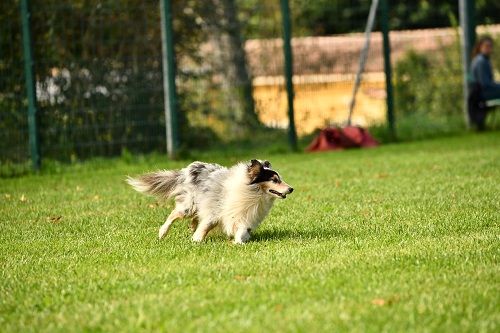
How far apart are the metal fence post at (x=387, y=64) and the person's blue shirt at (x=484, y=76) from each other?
155cm

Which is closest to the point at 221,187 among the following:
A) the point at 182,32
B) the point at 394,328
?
the point at 394,328

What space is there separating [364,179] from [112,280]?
237 inches

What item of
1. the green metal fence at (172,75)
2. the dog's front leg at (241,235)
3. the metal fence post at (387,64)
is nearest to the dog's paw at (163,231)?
the dog's front leg at (241,235)

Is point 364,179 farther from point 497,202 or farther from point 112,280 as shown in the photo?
point 112,280

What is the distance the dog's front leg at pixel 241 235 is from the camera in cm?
764

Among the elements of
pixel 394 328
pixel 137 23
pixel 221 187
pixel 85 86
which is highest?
pixel 137 23

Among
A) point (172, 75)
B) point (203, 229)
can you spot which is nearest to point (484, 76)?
point (172, 75)

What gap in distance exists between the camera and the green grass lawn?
5.12 metres

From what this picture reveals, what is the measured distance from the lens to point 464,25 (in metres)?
18.4

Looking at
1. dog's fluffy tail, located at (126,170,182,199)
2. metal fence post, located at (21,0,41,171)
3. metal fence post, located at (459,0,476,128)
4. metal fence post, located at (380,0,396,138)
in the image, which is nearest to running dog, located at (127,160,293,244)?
dog's fluffy tail, located at (126,170,182,199)

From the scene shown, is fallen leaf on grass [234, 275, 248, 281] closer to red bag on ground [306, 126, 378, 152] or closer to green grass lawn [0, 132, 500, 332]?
green grass lawn [0, 132, 500, 332]

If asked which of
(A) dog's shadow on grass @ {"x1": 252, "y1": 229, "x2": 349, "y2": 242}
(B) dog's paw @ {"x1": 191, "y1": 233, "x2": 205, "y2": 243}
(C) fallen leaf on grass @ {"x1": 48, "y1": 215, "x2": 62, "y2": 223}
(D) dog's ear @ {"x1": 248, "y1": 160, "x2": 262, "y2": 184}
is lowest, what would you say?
(A) dog's shadow on grass @ {"x1": 252, "y1": 229, "x2": 349, "y2": 242}

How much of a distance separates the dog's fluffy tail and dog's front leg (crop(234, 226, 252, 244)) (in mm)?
941

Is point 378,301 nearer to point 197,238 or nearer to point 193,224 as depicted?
point 197,238
